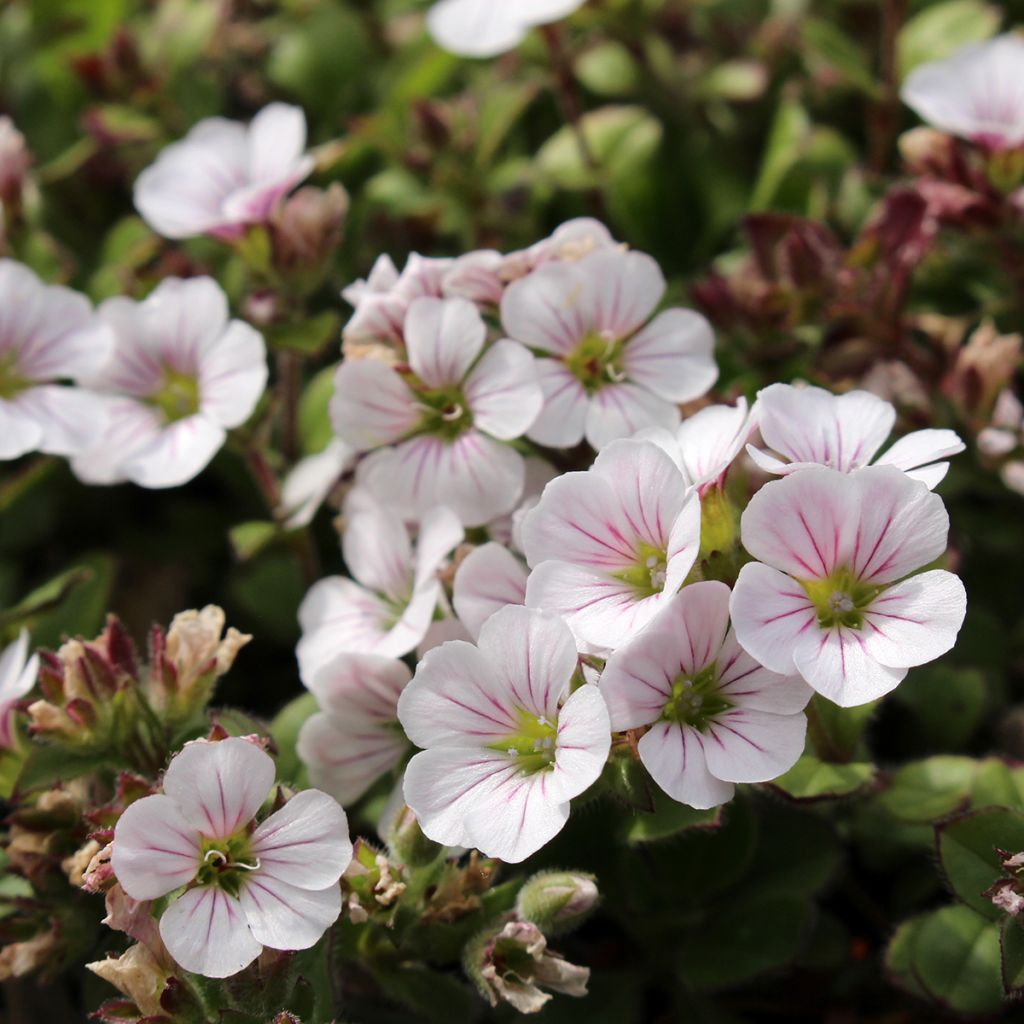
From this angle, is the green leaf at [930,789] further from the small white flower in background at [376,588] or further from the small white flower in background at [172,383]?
the small white flower in background at [172,383]

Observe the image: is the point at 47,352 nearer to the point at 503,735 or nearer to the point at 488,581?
the point at 488,581

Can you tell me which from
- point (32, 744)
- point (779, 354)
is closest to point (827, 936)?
point (779, 354)

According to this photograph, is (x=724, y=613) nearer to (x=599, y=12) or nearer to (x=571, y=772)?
(x=571, y=772)

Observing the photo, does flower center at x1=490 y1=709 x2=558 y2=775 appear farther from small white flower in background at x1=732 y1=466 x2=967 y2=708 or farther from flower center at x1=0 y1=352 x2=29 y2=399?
flower center at x1=0 y1=352 x2=29 y2=399

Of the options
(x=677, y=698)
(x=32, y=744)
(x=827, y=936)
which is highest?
(x=677, y=698)

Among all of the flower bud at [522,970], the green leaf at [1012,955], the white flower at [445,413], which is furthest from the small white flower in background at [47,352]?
the green leaf at [1012,955]
